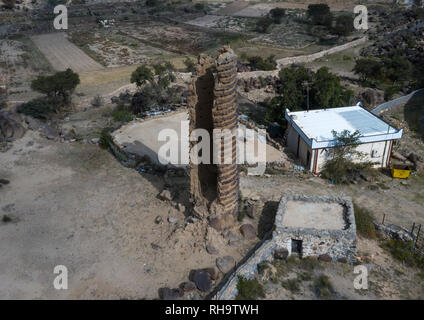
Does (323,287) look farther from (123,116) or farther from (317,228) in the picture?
(123,116)

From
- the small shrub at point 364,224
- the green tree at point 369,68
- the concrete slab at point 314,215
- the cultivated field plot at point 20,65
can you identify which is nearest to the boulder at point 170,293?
the concrete slab at point 314,215

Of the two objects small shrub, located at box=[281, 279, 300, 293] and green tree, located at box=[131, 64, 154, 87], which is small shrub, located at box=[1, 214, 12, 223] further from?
green tree, located at box=[131, 64, 154, 87]

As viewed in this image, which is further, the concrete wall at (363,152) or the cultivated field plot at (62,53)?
the cultivated field plot at (62,53)

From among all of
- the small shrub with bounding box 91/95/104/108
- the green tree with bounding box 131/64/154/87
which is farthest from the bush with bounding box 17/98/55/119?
the green tree with bounding box 131/64/154/87

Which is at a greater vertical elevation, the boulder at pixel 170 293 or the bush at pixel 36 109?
the bush at pixel 36 109

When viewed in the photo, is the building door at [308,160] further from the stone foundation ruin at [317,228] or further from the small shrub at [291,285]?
the small shrub at [291,285]

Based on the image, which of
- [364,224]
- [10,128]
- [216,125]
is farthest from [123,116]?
[364,224]
